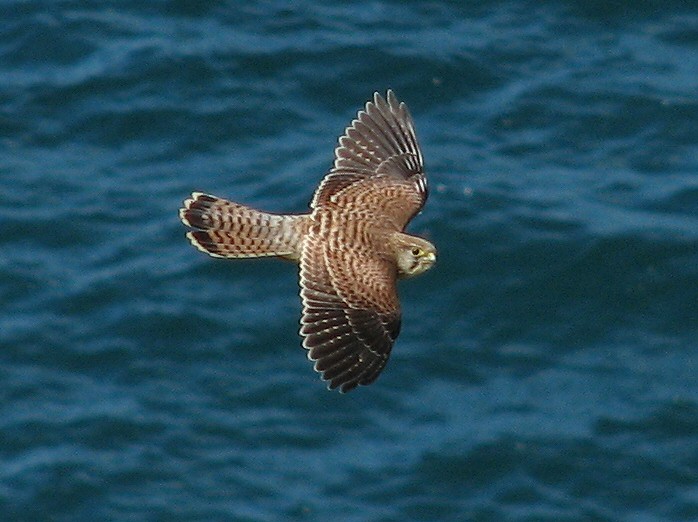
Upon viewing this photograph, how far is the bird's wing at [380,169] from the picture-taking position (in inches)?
409

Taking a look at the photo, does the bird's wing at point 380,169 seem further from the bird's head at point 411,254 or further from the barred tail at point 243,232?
the barred tail at point 243,232

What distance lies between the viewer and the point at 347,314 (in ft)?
31.1

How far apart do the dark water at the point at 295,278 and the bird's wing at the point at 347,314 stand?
8.34m

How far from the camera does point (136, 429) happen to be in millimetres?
18000

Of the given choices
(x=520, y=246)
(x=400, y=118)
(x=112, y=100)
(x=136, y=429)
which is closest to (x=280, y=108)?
(x=112, y=100)

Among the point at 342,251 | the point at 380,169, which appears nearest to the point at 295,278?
the point at 380,169

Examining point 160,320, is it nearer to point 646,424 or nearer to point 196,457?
point 196,457

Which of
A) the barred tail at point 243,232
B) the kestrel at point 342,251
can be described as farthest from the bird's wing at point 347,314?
the barred tail at point 243,232

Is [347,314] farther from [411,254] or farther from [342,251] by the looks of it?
[411,254]

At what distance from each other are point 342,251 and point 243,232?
21.8 inches

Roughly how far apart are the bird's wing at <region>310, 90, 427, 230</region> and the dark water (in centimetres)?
735

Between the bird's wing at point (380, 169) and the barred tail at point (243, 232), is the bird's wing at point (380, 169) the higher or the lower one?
the higher one

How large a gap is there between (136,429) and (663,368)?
18.3 feet

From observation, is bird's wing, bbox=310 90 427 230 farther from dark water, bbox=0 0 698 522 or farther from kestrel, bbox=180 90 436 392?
dark water, bbox=0 0 698 522
